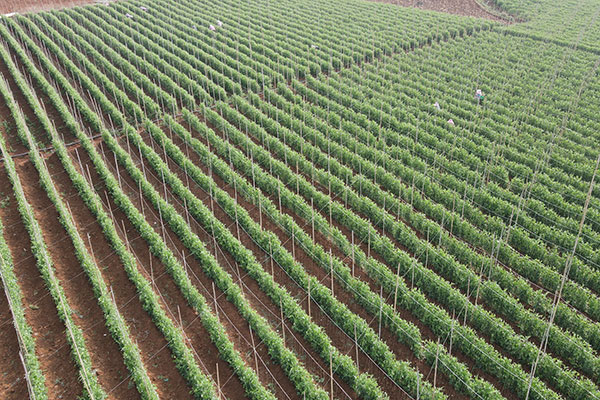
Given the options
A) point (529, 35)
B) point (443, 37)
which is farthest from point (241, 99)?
point (529, 35)

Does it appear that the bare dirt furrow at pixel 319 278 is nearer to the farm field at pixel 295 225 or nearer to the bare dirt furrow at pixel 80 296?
the farm field at pixel 295 225

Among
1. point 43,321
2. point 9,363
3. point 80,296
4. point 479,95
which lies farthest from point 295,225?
point 479,95

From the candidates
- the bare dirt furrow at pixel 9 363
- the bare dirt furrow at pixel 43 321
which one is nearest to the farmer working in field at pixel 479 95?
the bare dirt furrow at pixel 43 321

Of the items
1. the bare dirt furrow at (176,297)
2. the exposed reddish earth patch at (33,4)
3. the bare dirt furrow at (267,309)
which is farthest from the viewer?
the exposed reddish earth patch at (33,4)

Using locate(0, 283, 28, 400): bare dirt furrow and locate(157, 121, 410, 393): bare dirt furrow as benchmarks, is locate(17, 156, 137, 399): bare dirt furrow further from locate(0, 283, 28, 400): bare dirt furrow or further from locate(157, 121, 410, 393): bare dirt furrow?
locate(157, 121, 410, 393): bare dirt furrow

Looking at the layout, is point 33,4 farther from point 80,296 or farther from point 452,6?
point 452,6

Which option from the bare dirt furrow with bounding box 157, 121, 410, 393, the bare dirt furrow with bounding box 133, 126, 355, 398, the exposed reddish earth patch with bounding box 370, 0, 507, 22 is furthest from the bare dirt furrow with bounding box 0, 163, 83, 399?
the exposed reddish earth patch with bounding box 370, 0, 507, 22

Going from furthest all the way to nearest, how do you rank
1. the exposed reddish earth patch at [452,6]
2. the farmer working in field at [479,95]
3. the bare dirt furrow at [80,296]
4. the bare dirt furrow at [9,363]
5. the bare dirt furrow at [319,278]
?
the exposed reddish earth patch at [452,6], the farmer working in field at [479,95], the bare dirt furrow at [319,278], the bare dirt furrow at [80,296], the bare dirt furrow at [9,363]

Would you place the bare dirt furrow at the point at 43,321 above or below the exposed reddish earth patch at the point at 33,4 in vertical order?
below
